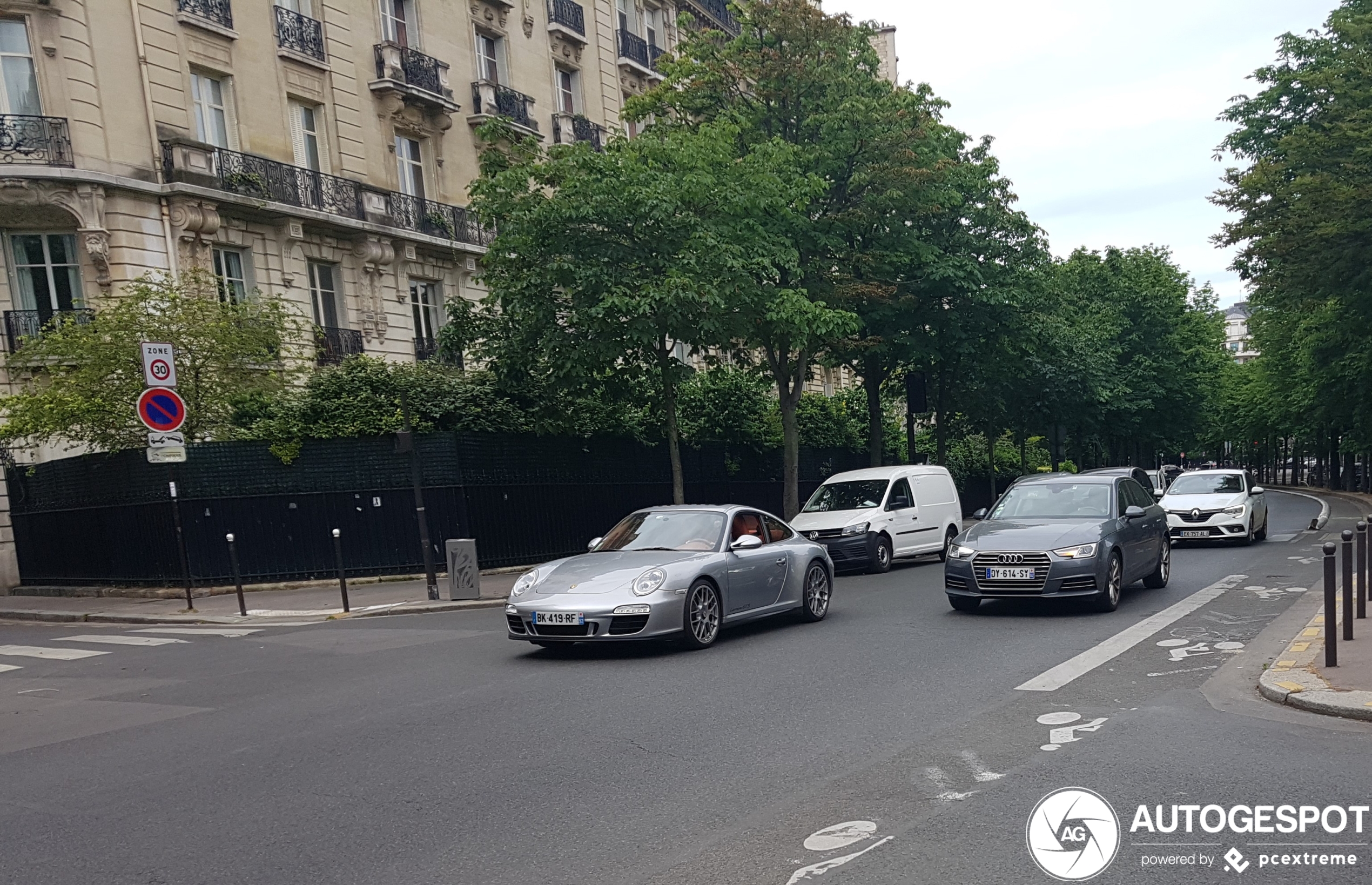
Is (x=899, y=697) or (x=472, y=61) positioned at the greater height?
(x=472, y=61)

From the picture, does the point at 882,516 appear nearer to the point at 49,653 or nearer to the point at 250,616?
the point at 250,616

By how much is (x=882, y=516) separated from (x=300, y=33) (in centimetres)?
1748

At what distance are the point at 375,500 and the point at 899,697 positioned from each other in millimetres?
14081

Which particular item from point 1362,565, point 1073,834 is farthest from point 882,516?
point 1073,834

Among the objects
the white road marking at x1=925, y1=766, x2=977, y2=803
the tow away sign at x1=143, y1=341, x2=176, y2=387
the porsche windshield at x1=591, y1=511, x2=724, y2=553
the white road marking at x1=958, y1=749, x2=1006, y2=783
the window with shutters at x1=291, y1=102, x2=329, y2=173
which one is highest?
the window with shutters at x1=291, y1=102, x2=329, y2=173

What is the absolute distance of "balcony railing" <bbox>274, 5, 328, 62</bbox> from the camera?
979 inches

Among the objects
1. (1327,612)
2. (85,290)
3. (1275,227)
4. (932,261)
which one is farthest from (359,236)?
(1327,612)

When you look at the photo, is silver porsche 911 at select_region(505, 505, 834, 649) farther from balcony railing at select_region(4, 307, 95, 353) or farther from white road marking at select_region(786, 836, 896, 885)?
balcony railing at select_region(4, 307, 95, 353)

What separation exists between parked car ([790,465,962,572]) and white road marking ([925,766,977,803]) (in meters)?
12.2

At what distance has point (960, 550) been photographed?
1189 centimetres

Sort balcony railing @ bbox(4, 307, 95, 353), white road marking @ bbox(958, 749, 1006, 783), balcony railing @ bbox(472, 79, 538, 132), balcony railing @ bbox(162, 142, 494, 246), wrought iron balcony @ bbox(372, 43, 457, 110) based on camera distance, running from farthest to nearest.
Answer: balcony railing @ bbox(472, 79, 538, 132) → wrought iron balcony @ bbox(372, 43, 457, 110) → balcony railing @ bbox(162, 142, 494, 246) → balcony railing @ bbox(4, 307, 95, 353) → white road marking @ bbox(958, 749, 1006, 783)

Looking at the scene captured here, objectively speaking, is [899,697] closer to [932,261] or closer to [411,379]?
[411,379]
